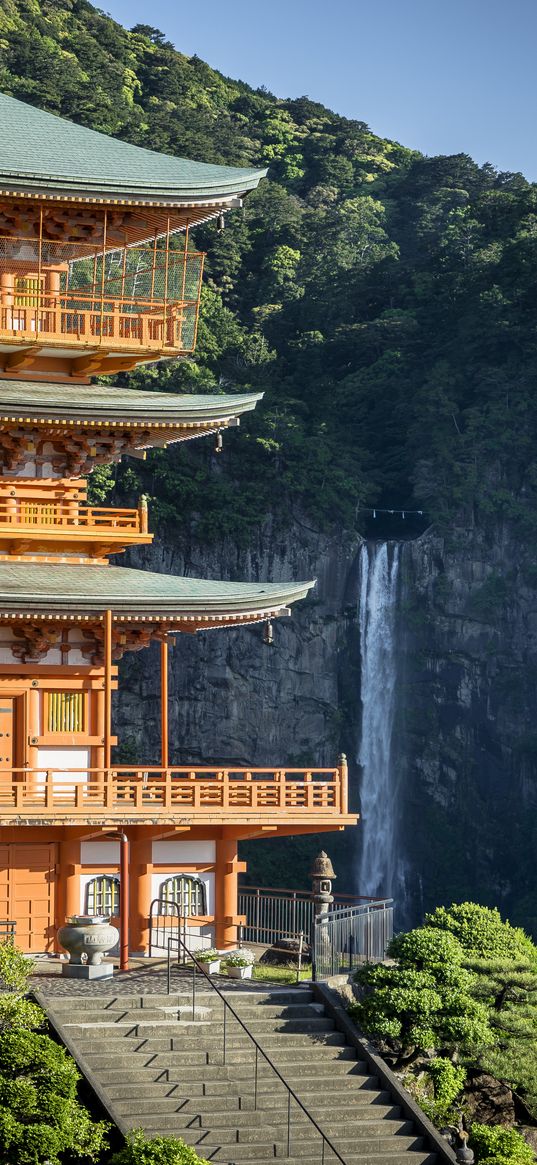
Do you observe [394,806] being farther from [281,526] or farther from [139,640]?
[139,640]

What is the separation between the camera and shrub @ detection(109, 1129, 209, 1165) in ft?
79.2

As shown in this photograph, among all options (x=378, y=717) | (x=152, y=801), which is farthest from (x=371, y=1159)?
(x=378, y=717)

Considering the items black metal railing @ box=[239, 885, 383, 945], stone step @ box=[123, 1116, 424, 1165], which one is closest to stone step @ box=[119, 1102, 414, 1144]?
stone step @ box=[123, 1116, 424, 1165]

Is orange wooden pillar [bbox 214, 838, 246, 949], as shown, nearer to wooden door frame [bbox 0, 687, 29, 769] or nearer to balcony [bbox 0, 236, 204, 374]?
wooden door frame [bbox 0, 687, 29, 769]

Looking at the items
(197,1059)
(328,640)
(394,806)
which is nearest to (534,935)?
(394,806)

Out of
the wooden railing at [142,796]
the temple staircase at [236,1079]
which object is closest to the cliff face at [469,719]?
the wooden railing at [142,796]

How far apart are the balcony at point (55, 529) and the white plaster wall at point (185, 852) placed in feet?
18.9

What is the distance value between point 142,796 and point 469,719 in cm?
3965

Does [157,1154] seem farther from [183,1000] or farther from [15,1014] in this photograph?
[183,1000]

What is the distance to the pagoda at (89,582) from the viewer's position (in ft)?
113

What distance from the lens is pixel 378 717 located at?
242 ft

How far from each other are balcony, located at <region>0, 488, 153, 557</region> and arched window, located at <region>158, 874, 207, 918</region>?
644cm

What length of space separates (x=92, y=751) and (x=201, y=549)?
37.7m

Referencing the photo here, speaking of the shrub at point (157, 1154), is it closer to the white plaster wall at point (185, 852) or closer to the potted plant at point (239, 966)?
the potted plant at point (239, 966)
